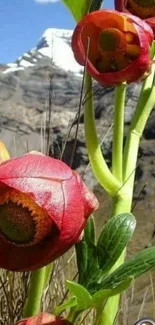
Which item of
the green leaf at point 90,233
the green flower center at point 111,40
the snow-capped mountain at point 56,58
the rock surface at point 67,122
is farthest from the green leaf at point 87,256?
the snow-capped mountain at point 56,58

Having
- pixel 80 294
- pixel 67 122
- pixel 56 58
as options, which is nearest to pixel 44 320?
pixel 80 294

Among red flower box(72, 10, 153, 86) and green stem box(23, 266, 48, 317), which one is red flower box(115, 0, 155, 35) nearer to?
red flower box(72, 10, 153, 86)

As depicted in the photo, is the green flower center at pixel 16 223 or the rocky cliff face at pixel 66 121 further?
the rocky cliff face at pixel 66 121

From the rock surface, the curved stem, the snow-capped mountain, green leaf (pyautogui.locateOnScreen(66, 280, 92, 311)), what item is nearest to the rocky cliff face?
the rock surface

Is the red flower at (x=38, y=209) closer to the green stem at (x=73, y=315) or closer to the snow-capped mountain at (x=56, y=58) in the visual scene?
the green stem at (x=73, y=315)

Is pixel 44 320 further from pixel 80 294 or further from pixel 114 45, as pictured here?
pixel 114 45
